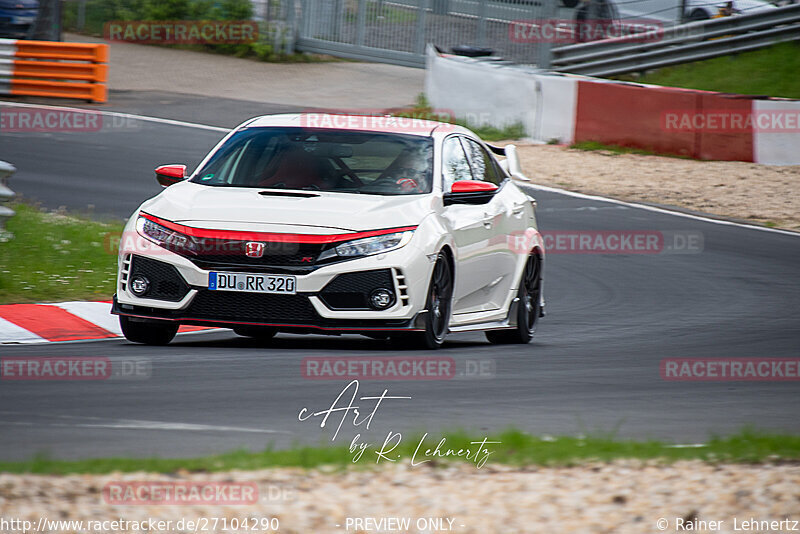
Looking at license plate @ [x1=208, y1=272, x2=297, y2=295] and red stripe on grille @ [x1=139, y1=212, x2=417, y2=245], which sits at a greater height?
red stripe on grille @ [x1=139, y1=212, x2=417, y2=245]

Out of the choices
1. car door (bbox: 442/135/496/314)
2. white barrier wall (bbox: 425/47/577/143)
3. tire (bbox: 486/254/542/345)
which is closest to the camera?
car door (bbox: 442/135/496/314)

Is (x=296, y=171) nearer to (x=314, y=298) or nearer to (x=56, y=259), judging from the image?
(x=314, y=298)

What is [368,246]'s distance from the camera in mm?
7801

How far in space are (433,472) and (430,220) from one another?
3.27 meters

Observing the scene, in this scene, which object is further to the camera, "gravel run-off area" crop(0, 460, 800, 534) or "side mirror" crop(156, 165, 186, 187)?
"side mirror" crop(156, 165, 186, 187)

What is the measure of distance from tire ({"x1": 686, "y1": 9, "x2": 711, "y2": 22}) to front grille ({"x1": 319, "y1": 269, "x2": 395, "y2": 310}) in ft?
64.3

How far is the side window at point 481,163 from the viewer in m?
9.52

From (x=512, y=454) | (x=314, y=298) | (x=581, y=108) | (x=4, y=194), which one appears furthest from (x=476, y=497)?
(x=581, y=108)

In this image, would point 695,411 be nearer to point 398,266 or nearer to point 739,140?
point 398,266

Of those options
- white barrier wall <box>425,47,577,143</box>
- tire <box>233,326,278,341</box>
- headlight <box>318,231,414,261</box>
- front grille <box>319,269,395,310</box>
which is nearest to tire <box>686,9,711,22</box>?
white barrier wall <box>425,47,577,143</box>

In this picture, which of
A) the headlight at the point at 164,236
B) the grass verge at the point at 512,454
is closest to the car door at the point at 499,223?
the headlight at the point at 164,236

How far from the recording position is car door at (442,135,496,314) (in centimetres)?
859

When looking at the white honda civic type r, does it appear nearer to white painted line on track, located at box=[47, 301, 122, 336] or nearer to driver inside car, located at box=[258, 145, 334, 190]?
driver inside car, located at box=[258, 145, 334, 190]

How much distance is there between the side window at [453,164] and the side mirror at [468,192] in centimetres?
18
